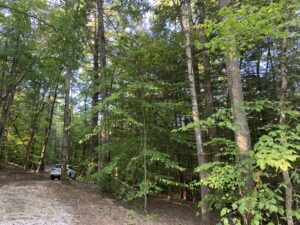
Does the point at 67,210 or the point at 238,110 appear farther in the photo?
the point at 67,210

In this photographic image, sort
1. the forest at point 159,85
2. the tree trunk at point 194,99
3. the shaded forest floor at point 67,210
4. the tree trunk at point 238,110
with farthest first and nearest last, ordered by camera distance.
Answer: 1. the tree trunk at point 194,99
2. the forest at point 159,85
3. the shaded forest floor at point 67,210
4. the tree trunk at point 238,110

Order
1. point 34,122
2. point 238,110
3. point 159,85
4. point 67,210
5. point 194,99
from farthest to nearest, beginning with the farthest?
point 34,122 → point 159,85 → point 194,99 → point 67,210 → point 238,110

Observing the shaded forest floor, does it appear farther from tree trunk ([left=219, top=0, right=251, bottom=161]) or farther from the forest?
tree trunk ([left=219, top=0, right=251, bottom=161])

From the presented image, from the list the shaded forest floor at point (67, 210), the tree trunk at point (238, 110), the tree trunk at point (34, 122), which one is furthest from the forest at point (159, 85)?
the tree trunk at point (34, 122)

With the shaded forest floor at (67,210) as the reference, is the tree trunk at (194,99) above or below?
above

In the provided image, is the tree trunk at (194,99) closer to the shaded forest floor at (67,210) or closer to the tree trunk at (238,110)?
the shaded forest floor at (67,210)

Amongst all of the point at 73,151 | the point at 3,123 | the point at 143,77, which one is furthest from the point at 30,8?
the point at 73,151

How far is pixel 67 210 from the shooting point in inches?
291

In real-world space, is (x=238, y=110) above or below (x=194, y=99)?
below

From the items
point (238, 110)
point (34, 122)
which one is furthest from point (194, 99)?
point (34, 122)

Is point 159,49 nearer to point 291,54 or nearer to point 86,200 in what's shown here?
point 291,54

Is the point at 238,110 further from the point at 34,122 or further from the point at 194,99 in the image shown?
the point at 34,122

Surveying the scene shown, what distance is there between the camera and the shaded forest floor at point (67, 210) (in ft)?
21.2

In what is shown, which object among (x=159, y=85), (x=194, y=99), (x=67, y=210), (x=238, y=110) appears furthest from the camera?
(x=159, y=85)
